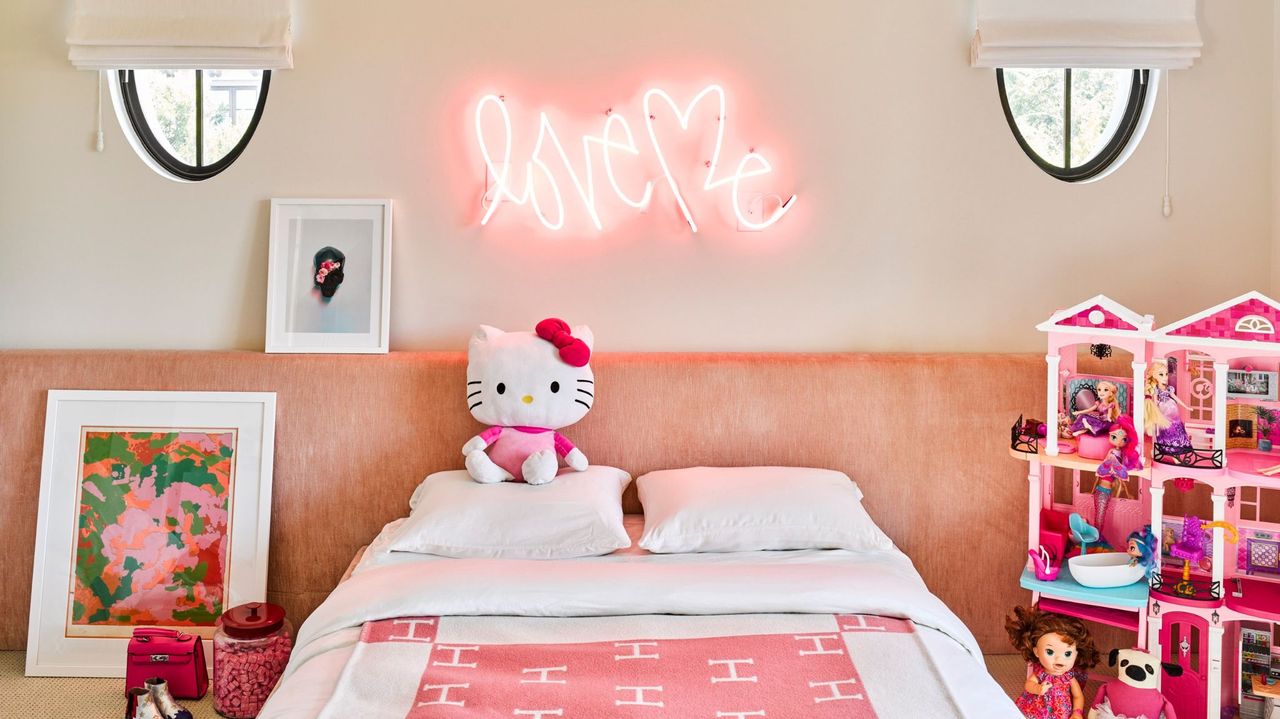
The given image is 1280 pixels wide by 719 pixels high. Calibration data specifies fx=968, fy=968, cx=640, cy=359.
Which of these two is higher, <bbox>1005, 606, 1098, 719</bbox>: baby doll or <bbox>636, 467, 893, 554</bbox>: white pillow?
<bbox>636, 467, 893, 554</bbox>: white pillow

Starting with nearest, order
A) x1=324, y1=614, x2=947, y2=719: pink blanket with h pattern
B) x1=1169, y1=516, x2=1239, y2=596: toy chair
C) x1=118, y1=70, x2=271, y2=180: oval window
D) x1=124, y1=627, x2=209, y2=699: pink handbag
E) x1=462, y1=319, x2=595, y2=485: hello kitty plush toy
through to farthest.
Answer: x1=324, y1=614, x2=947, y2=719: pink blanket with h pattern, x1=1169, y1=516, x2=1239, y2=596: toy chair, x1=124, y1=627, x2=209, y2=699: pink handbag, x1=462, y1=319, x2=595, y2=485: hello kitty plush toy, x1=118, y1=70, x2=271, y2=180: oval window

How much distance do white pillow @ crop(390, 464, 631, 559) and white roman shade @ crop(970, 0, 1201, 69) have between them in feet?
5.76

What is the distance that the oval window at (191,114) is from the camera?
302 cm

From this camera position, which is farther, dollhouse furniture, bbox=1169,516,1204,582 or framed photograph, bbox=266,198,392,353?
framed photograph, bbox=266,198,392,353

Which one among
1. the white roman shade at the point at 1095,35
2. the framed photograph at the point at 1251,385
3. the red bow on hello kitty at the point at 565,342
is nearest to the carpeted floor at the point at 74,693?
the framed photograph at the point at 1251,385

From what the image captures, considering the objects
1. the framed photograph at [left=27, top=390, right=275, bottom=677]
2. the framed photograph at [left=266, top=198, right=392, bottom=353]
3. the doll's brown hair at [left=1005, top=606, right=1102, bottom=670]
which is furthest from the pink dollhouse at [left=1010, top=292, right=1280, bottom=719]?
the framed photograph at [left=27, top=390, right=275, bottom=677]

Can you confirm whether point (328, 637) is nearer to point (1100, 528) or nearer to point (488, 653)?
point (488, 653)

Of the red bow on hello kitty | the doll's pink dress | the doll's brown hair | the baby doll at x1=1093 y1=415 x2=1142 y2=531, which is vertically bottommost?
the doll's pink dress

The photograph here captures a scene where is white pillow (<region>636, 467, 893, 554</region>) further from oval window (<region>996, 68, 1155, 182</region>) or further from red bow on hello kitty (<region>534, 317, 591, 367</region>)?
oval window (<region>996, 68, 1155, 182</region>)

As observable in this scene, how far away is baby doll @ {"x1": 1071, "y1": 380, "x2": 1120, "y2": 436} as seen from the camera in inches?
99.1

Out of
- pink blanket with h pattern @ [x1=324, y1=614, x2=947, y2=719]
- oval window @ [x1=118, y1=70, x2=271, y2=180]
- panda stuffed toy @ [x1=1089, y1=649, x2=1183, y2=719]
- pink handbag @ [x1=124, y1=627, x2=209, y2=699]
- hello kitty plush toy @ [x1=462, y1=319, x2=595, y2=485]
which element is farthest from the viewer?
oval window @ [x1=118, y1=70, x2=271, y2=180]

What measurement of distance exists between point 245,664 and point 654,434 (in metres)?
1.26

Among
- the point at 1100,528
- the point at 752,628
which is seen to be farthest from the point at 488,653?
the point at 1100,528

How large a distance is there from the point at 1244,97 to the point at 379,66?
2.60 metres
